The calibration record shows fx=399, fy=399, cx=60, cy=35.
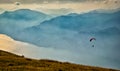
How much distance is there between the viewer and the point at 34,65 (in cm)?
2773

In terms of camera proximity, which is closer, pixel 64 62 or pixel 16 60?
pixel 64 62

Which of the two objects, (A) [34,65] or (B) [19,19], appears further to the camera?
(A) [34,65]

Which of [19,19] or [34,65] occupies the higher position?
[19,19]

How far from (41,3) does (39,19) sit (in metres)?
1.10

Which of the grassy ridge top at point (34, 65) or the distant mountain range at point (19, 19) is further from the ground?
the distant mountain range at point (19, 19)

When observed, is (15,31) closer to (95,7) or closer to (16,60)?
(16,60)

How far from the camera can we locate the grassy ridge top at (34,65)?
84.3ft

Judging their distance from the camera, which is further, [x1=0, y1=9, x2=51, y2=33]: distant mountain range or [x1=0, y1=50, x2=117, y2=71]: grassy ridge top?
[x1=0, y1=9, x2=51, y2=33]: distant mountain range

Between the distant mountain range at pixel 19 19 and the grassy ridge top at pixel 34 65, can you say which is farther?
the distant mountain range at pixel 19 19

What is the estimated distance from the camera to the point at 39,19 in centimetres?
2586

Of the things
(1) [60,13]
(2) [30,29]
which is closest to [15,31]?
(2) [30,29]

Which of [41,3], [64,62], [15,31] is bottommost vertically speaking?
[64,62]

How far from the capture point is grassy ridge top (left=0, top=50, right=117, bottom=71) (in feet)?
84.3

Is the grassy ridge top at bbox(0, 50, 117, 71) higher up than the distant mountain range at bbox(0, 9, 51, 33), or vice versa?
the distant mountain range at bbox(0, 9, 51, 33)
